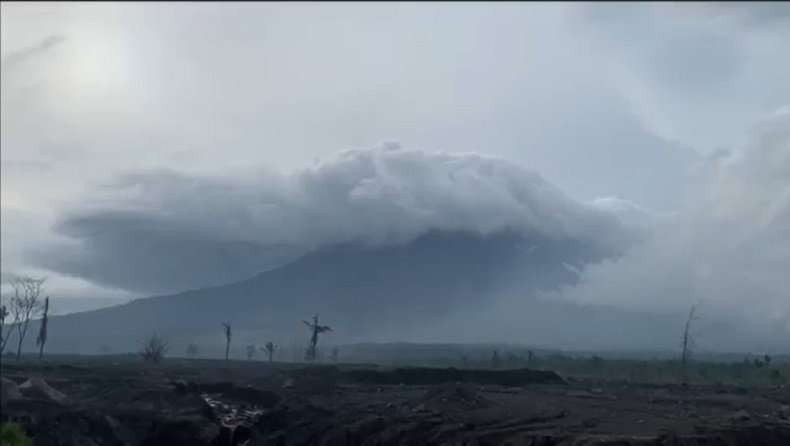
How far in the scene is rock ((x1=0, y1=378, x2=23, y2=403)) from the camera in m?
77.6

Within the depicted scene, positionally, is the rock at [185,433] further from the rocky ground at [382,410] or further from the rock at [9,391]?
the rock at [9,391]

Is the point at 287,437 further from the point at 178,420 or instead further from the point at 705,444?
the point at 705,444

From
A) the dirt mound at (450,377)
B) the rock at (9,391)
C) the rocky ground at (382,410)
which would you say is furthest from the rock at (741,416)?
the rock at (9,391)

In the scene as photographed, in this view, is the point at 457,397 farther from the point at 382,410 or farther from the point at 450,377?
→ the point at 450,377

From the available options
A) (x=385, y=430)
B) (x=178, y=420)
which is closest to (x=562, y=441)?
(x=385, y=430)

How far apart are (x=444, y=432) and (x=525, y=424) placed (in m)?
3.76

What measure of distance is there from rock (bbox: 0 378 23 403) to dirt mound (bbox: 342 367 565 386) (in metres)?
25.5

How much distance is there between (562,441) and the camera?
49.9 metres

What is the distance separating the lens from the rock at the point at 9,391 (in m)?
77.6

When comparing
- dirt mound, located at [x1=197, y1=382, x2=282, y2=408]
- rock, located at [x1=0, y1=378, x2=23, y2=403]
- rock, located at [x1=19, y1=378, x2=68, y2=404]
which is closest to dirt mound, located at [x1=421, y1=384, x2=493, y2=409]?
dirt mound, located at [x1=197, y1=382, x2=282, y2=408]

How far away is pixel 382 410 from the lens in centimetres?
6862

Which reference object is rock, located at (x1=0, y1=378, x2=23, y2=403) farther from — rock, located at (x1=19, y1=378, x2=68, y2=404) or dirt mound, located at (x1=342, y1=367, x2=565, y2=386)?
dirt mound, located at (x1=342, y1=367, x2=565, y2=386)

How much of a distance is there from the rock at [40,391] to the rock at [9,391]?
0.45m

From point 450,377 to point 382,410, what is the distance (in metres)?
27.0
